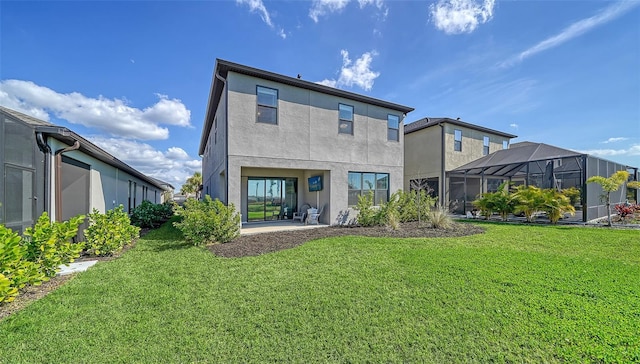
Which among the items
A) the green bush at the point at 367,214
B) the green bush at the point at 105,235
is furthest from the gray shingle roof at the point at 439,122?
the green bush at the point at 105,235

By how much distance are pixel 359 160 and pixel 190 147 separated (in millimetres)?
19687

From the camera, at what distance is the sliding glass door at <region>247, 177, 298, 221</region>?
1252 cm

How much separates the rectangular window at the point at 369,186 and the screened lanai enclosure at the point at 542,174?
15.1 ft

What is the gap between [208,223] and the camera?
298 inches

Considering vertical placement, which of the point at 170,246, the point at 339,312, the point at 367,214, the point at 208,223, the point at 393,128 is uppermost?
the point at 393,128

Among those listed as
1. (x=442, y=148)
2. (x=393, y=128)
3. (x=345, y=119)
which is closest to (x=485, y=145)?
(x=442, y=148)

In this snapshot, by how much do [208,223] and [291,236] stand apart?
279cm

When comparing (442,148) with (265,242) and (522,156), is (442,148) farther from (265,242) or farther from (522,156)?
(265,242)

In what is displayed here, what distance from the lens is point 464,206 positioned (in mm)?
16609

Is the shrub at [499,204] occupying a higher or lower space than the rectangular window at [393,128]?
lower

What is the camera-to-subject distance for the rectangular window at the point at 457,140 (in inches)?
661

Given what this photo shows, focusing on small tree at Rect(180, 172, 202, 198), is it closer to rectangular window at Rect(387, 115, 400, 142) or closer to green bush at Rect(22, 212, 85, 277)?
rectangular window at Rect(387, 115, 400, 142)

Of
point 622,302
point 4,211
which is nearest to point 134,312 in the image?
point 4,211

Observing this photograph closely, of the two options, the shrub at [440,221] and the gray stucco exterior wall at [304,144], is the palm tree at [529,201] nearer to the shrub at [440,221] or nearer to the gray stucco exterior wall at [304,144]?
the shrub at [440,221]
